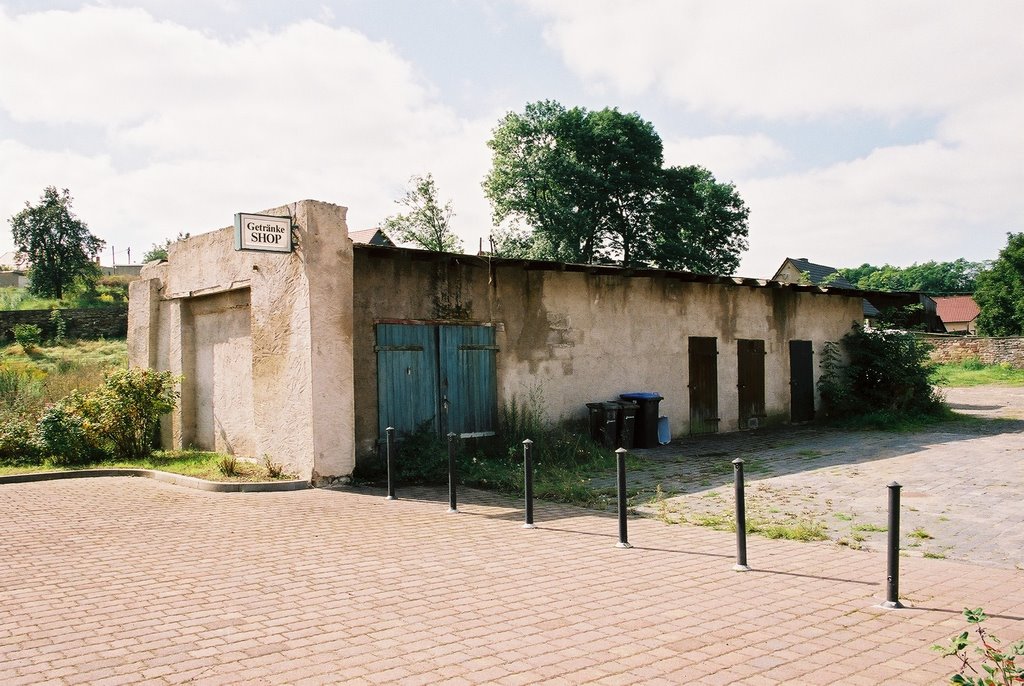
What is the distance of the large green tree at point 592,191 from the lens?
37.6m

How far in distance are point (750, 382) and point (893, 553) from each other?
12.3 m

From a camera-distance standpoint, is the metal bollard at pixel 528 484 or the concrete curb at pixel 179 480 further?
the concrete curb at pixel 179 480

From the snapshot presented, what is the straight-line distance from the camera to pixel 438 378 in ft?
38.9

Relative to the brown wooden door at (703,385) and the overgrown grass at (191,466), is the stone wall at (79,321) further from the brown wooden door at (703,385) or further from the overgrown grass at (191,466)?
the brown wooden door at (703,385)

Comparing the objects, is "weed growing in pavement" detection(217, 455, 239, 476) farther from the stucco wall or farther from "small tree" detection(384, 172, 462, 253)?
"small tree" detection(384, 172, 462, 253)

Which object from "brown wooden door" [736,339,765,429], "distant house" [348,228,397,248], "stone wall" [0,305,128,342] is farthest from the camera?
"stone wall" [0,305,128,342]

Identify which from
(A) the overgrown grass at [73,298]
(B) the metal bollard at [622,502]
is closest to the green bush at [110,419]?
(B) the metal bollard at [622,502]

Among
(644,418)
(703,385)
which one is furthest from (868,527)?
(703,385)

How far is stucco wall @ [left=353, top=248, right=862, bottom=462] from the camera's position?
11.3 meters

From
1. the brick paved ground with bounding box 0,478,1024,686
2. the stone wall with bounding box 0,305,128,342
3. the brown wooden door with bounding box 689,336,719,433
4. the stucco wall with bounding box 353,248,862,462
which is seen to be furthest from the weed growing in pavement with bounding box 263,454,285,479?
the stone wall with bounding box 0,305,128,342

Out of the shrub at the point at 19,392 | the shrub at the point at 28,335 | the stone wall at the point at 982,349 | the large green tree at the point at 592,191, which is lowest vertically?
the shrub at the point at 19,392

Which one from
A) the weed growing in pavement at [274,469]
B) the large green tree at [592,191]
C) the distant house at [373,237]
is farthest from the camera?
the large green tree at [592,191]

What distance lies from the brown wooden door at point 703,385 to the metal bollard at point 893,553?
35.0ft

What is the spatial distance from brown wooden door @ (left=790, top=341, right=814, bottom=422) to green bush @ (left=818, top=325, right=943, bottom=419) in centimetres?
49
